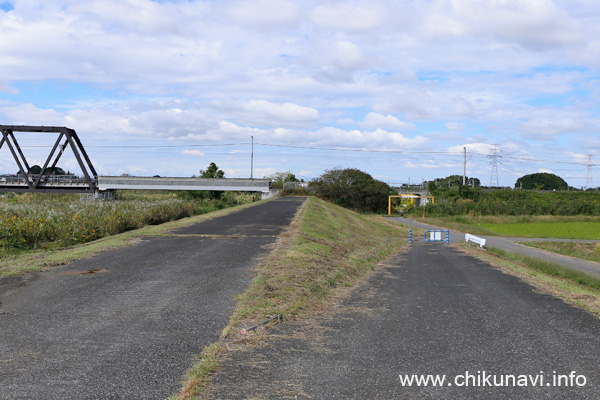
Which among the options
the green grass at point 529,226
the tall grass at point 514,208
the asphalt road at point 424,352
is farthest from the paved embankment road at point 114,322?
the tall grass at point 514,208

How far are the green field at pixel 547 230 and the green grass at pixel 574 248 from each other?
5.91 meters

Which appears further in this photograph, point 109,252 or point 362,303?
point 109,252

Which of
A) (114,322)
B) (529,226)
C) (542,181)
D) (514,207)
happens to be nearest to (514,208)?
(514,207)

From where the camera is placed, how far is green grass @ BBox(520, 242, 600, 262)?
28.0 metres

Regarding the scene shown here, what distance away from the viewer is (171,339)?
5.86m

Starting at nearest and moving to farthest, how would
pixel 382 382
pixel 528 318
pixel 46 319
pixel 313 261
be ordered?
pixel 382 382
pixel 46 319
pixel 528 318
pixel 313 261

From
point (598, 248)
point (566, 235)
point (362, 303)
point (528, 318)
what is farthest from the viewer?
point (566, 235)

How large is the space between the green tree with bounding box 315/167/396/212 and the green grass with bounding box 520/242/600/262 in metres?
35.0

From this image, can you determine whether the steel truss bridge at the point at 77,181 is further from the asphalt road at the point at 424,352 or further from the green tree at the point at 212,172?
the asphalt road at the point at 424,352

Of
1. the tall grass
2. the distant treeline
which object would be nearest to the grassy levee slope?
the tall grass

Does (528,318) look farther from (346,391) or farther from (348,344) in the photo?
(346,391)

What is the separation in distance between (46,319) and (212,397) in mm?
3426

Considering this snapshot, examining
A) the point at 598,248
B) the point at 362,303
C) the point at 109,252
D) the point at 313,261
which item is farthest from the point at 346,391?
the point at 598,248

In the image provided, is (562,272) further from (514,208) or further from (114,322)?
(514,208)
